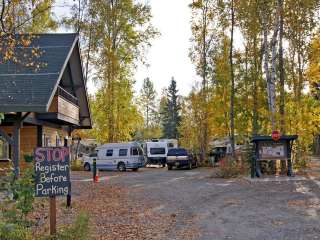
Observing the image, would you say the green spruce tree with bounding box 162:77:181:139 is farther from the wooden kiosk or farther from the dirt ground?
the dirt ground

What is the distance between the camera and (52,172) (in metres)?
9.01

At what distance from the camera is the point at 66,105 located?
22.4 m

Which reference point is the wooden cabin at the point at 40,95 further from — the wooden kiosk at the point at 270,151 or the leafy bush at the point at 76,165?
the wooden kiosk at the point at 270,151

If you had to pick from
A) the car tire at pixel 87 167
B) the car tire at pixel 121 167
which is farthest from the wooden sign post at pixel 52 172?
the car tire at pixel 87 167

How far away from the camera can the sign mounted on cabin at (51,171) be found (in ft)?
28.8

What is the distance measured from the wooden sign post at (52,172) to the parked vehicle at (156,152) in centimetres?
3924

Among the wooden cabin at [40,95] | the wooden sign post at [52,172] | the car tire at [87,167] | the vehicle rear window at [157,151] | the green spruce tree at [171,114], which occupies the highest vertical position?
the green spruce tree at [171,114]

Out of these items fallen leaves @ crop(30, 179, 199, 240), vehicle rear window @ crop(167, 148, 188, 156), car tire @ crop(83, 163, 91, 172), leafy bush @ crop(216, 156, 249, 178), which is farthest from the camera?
vehicle rear window @ crop(167, 148, 188, 156)

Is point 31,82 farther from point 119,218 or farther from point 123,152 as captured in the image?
point 123,152

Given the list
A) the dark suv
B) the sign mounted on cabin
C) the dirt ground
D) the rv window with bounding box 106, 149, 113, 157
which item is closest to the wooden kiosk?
the dirt ground

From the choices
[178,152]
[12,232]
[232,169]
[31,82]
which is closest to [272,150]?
[232,169]

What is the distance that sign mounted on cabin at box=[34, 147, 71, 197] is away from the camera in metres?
8.79

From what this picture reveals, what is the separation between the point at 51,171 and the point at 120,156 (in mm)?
27670

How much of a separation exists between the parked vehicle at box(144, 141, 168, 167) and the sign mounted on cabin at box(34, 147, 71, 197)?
39.2 m
